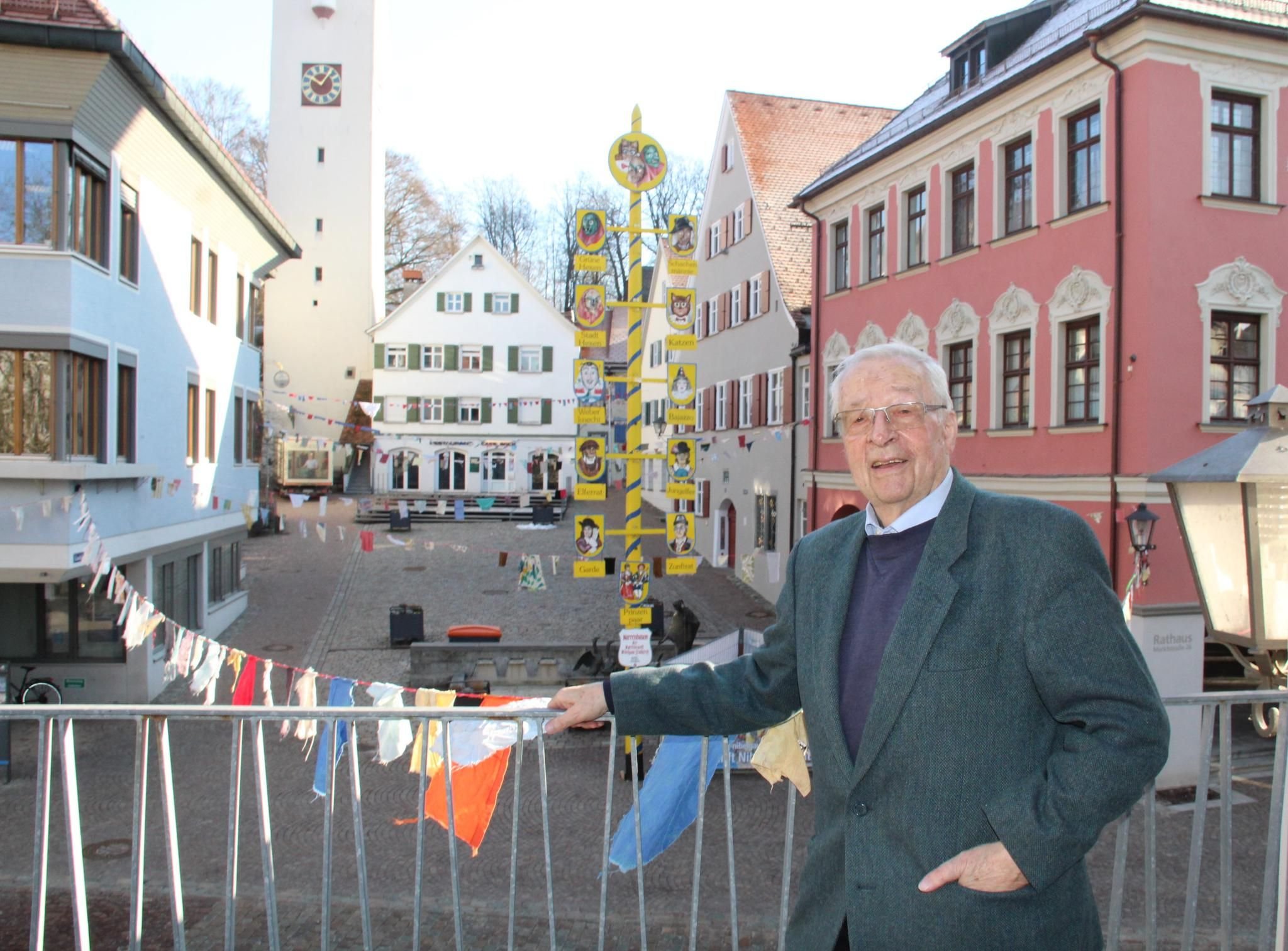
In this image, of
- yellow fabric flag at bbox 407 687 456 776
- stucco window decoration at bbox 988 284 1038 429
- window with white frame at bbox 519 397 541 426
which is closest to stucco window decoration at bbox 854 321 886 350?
stucco window decoration at bbox 988 284 1038 429

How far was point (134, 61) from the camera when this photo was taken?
→ 44.9 feet

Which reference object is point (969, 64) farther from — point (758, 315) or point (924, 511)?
point (924, 511)

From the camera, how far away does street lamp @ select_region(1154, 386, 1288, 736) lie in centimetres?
436

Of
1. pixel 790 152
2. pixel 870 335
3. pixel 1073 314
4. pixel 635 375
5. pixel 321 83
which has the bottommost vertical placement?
pixel 635 375

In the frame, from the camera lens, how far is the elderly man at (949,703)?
2113 millimetres

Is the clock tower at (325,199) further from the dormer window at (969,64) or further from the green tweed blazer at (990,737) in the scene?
the green tweed blazer at (990,737)

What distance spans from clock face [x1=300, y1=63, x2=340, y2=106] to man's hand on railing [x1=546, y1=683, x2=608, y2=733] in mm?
50722

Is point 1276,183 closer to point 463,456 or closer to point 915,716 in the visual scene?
point 915,716

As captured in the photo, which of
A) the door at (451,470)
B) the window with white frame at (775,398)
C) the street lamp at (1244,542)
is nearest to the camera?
the street lamp at (1244,542)

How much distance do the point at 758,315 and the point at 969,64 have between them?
34.6ft

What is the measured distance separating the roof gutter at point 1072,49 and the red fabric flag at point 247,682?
42.1 ft

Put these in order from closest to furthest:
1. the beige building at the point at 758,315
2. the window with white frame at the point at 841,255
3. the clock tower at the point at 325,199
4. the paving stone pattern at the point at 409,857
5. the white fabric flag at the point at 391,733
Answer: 1. the white fabric flag at the point at 391,733
2. the paving stone pattern at the point at 409,857
3. the window with white frame at the point at 841,255
4. the beige building at the point at 758,315
5. the clock tower at the point at 325,199

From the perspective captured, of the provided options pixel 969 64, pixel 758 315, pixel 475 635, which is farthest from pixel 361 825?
pixel 758 315

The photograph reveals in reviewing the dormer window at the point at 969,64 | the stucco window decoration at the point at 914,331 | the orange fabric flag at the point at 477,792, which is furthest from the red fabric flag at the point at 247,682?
the dormer window at the point at 969,64
